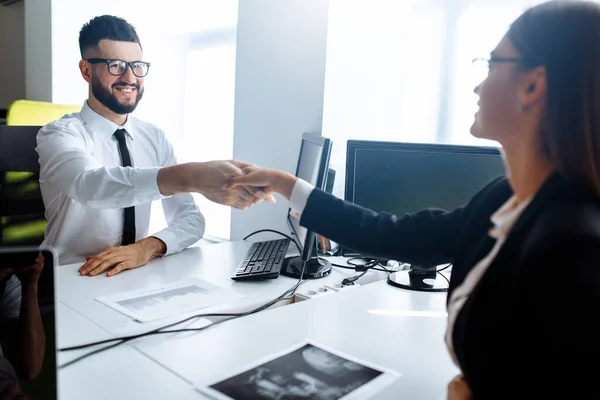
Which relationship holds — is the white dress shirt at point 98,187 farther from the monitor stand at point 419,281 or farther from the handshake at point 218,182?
the monitor stand at point 419,281

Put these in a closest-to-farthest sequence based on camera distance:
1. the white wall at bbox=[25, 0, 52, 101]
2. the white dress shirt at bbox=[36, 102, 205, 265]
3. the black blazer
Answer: the black blazer
the white dress shirt at bbox=[36, 102, 205, 265]
the white wall at bbox=[25, 0, 52, 101]

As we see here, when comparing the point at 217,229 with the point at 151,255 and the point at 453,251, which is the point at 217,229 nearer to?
the point at 151,255

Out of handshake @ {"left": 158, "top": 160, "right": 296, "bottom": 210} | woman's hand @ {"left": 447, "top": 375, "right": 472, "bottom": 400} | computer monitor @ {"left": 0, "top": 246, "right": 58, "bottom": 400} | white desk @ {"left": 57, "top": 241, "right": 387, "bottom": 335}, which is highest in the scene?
handshake @ {"left": 158, "top": 160, "right": 296, "bottom": 210}

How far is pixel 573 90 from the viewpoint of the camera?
504mm

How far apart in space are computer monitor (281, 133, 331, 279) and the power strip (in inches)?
3.9

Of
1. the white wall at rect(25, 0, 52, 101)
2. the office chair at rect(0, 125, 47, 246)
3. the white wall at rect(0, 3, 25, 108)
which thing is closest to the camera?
the office chair at rect(0, 125, 47, 246)

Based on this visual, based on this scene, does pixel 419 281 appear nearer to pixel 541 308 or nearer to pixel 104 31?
pixel 541 308

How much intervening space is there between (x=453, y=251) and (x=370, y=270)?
81cm

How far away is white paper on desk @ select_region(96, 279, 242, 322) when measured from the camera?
1117mm

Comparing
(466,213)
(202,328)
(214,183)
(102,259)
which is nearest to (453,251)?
(466,213)

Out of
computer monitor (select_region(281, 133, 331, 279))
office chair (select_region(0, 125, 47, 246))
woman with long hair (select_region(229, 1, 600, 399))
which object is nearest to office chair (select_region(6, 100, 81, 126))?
office chair (select_region(0, 125, 47, 246))

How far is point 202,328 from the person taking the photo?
3.42ft

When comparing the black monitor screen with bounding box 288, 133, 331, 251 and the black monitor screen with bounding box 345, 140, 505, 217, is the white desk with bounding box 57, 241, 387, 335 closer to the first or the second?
the black monitor screen with bounding box 288, 133, 331, 251

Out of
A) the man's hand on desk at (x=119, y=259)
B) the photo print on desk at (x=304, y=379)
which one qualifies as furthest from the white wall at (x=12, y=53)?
the photo print on desk at (x=304, y=379)
